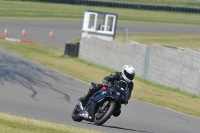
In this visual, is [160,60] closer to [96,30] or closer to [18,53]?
[18,53]

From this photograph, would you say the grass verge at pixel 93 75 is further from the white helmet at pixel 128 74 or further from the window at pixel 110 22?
the white helmet at pixel 128 74

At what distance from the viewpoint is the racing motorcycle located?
11971mm

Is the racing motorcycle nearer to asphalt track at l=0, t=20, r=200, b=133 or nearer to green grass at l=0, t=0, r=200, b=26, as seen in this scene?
asphalt track at l=0, t=20, r=200, b=133

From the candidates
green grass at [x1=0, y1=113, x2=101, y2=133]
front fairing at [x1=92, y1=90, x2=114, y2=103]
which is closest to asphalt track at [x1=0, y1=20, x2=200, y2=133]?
front fairing at [x1=92, y1=90, x2=114, y2=103]

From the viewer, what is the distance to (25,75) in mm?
22719

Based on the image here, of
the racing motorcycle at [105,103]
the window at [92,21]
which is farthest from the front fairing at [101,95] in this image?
the window at [92,21]

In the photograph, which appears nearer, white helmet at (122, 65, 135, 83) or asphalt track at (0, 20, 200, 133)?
white helmet at (122, 65, 135, 83)

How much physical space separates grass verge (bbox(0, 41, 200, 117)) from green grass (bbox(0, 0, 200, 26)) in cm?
1259

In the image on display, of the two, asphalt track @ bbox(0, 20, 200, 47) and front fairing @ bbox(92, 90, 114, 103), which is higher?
front fairing @ bbox(92, 90, 114, 103)

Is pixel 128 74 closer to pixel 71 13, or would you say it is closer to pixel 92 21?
pixel 92 21

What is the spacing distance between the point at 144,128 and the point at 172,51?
10029 mm

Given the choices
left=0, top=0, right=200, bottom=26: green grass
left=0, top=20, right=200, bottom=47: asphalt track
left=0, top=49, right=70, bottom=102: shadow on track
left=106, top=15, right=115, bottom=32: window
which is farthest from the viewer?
left=0, top=0, right=200, bottom=26: green grass

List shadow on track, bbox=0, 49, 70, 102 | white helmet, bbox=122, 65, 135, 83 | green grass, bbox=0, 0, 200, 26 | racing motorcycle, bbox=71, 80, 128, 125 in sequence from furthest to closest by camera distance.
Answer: green grass, bbox=0, 0, 200, 26 < shadow on track, bbox=0, 49, 70, 102 < white helmet, bbox=122, 65, 135, 83 < racing motorcycle, bbox=71, 80, 128, 125

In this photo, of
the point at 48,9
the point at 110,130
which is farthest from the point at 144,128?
the point at 48,9
